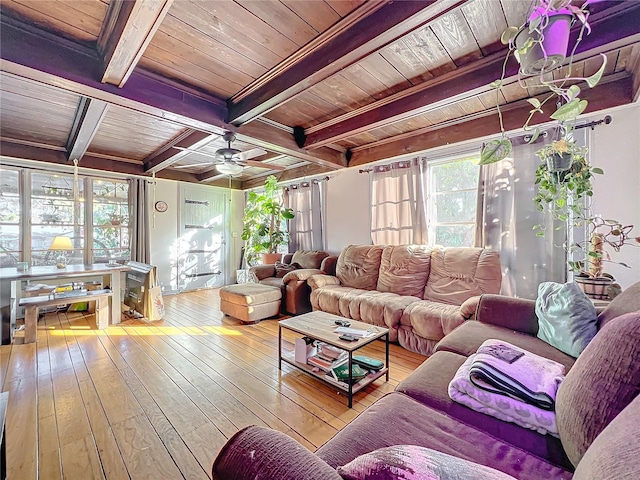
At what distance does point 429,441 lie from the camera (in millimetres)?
952

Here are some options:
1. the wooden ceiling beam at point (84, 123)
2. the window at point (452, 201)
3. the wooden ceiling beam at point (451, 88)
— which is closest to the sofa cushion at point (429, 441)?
the wooden ceiling beam at point (451, 88)

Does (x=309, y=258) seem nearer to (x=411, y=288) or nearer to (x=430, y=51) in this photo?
(x=411, y=288)

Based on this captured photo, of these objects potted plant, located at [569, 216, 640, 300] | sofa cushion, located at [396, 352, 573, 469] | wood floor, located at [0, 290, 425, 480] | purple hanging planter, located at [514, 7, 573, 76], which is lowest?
wood floor, located at [0, 290, 425, 480]

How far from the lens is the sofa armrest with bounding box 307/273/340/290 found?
146 inches

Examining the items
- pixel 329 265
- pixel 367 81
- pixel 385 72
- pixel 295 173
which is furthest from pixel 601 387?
pixel 295 173

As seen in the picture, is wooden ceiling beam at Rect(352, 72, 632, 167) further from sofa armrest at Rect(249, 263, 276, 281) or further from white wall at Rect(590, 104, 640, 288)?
sofa armrest at Rect(249, 263, 276, 281)

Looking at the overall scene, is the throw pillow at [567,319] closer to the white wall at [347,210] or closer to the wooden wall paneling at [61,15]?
the white wall at [347,210]

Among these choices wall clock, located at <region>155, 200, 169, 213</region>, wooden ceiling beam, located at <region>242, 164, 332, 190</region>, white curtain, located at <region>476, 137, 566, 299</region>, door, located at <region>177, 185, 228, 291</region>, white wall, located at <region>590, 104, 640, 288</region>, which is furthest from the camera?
door, located at <region>177, 185, 228, 291</region>

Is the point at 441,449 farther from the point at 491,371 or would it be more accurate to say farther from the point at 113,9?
the point at 113,9

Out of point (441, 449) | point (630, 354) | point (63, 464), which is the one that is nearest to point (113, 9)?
point (63, 464)

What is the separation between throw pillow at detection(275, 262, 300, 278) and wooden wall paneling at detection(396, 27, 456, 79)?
332 cm

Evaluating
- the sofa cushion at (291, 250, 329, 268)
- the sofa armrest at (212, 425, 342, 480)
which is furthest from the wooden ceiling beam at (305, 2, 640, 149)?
the sofa armrest at (212, 425, 342, 480)

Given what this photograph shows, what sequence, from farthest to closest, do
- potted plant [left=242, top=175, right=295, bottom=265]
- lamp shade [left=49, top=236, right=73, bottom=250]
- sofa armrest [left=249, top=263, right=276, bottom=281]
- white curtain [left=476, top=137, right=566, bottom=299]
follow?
potted plant [left=242, top=175, right=295, bottom=265] → sofa armrest [left=249, top=263, right=276, bottom=281] → lamp shade [left=49, top=236, right=73, bottom=250] → white curtain [left=476, top=137, right=566, bottom=299]

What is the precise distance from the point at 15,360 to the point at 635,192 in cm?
573
